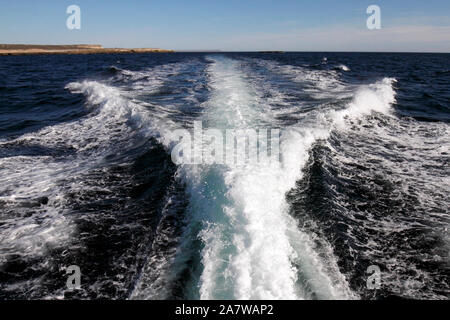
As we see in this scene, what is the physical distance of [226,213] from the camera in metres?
4.92

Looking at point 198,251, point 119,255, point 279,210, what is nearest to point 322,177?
point 279,210

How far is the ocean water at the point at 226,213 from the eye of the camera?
3879 millimetres

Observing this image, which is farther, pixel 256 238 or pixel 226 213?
pixel 226 213

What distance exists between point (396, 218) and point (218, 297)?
4.20m

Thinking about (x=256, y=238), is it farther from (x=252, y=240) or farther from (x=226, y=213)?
(x=226, y=213)

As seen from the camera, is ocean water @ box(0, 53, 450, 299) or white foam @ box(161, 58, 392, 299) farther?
ocean water @ box(0, 53, 450, 299)

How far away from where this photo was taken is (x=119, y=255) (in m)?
4.50

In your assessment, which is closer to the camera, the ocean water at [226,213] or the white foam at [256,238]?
the white foam at [256,238]

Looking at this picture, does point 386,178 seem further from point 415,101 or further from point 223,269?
point 415,101

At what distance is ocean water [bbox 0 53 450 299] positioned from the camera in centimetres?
388

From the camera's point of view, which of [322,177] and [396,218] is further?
[322,177]

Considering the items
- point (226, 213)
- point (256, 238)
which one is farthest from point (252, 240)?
point (226, 213)
